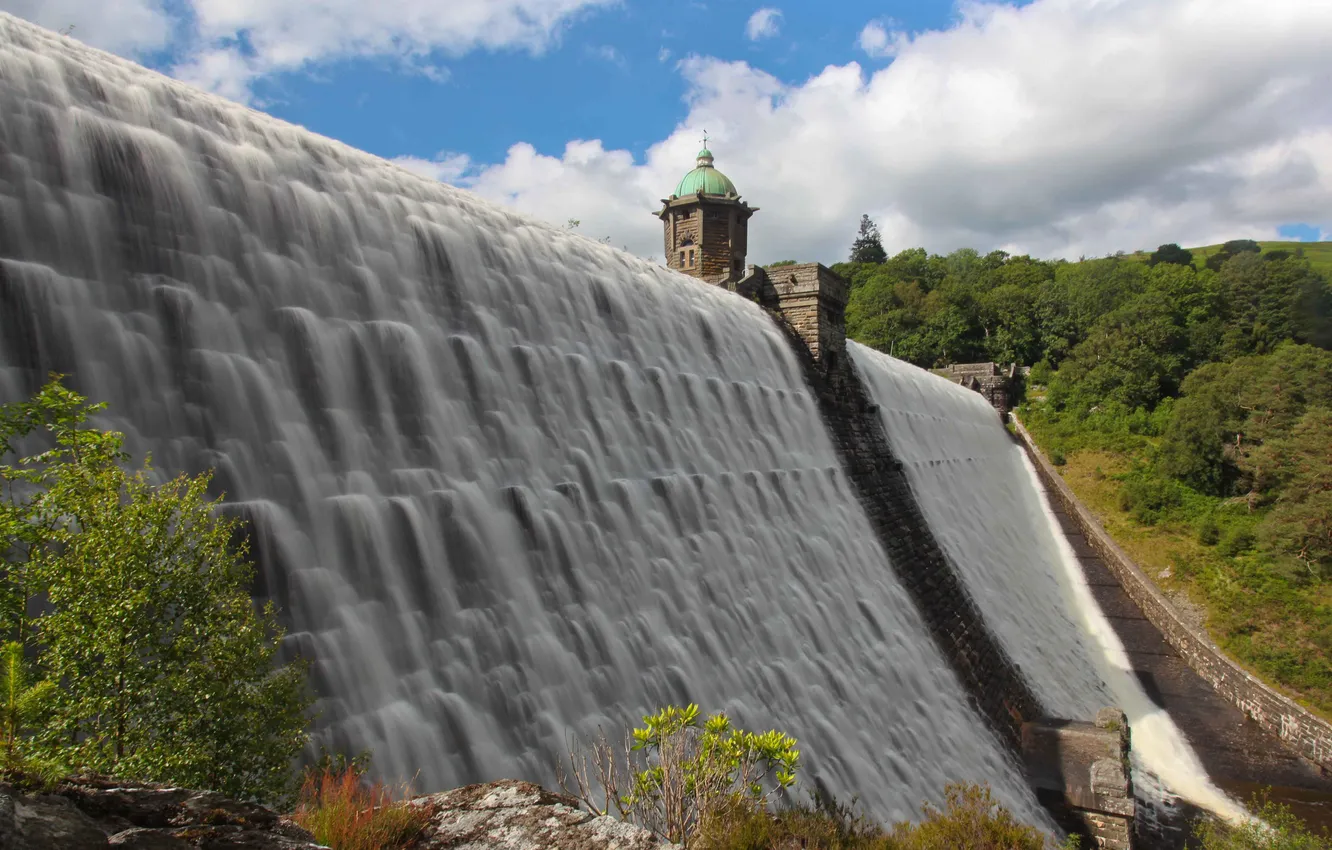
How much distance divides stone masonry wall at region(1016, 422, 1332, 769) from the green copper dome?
23.8 m

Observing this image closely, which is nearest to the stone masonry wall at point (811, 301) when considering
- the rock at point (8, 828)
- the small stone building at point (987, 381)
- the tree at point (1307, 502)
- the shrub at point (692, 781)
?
the shrub at point (692, 781)

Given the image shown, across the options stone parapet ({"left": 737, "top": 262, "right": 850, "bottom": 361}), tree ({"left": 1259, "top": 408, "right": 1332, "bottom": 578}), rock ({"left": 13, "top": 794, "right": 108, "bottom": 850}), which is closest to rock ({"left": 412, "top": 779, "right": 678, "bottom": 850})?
rock ({"left": 13, "top": 794, "right": 108, "bottom": 850})

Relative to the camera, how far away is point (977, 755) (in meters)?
11.6

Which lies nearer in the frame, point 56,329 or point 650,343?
point 56,329

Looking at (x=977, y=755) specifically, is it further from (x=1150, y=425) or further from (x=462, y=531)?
(x=1150, y=425)

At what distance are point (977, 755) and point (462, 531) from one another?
31.8 ft

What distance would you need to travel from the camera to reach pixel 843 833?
17.9 ft

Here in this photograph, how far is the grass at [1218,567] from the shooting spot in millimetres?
21766

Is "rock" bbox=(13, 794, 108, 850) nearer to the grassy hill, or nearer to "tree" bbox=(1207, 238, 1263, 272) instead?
"tree" bbox=(1207, 238, 1263, 272)

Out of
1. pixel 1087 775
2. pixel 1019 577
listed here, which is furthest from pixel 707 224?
pixel 1087 775

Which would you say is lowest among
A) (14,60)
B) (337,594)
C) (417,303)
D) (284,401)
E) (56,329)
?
(337,594)

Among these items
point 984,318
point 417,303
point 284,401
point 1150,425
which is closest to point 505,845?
point 284,401

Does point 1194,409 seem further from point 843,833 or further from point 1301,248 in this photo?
point 1301,248

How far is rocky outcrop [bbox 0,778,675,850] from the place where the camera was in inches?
78.6
